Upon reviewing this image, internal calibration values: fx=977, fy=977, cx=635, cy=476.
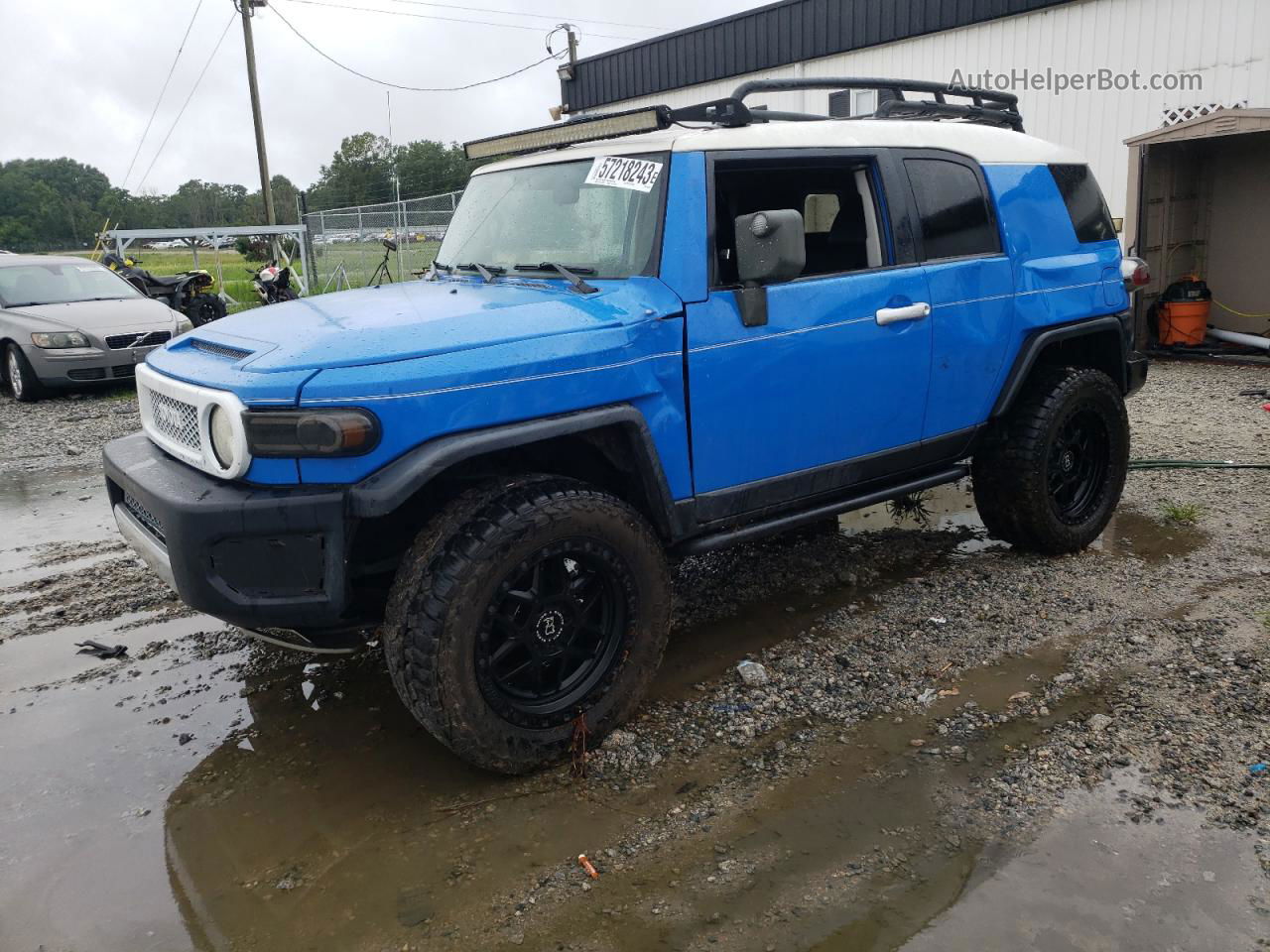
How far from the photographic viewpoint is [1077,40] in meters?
11.7

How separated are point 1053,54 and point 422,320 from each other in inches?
452

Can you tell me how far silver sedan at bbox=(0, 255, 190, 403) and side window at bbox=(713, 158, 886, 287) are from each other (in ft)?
26.5

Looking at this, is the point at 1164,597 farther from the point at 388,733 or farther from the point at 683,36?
the point at 683,36

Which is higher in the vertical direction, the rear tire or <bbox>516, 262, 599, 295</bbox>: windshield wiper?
<bbox>516, 262, 599, 295</bbox>: windshield wiper

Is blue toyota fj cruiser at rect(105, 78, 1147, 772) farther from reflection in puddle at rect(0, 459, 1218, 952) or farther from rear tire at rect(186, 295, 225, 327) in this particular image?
rear tire at rect(186, 295, 225, 327)

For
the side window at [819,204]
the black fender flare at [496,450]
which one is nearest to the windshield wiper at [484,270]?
the side window at [819,204]

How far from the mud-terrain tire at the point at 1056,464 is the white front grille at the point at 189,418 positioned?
3.50 meters

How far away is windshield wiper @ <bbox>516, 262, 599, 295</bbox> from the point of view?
352 cm

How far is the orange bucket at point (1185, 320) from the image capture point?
35.8ft

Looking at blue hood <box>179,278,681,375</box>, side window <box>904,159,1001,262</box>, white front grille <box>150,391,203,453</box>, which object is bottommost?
white front grille <box>150,391,203,453</box>

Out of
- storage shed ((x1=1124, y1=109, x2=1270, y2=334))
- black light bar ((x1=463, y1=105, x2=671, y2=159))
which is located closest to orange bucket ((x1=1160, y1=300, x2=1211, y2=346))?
storage shed ((x1=1124, y1=109, x2=1270, y2=334))

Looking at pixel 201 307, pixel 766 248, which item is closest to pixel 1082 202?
pixel 766 248

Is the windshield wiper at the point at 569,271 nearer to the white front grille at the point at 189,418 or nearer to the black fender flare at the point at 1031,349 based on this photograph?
the white front grille at the point at 189,418

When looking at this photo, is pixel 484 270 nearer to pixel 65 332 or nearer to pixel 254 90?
pixel 65 332
